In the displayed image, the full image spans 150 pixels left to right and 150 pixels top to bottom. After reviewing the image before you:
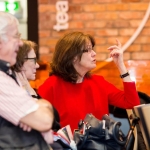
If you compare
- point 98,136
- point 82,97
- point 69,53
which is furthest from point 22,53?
point 98,136

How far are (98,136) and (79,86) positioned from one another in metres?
0.51

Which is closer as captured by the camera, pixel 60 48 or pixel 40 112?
pixel 40 112

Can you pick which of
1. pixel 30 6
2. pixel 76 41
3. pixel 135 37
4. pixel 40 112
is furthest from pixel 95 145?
pixel 30 6

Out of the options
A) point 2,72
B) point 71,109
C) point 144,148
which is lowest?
point 144,148

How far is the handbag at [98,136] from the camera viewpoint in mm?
2111

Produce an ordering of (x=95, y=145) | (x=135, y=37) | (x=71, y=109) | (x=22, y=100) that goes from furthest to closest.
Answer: (x=135, y=37), (x=71, y=109), (x=95, y=145), (x=22, y=100)

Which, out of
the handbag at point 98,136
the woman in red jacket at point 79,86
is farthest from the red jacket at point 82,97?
the handbag at point 98,136

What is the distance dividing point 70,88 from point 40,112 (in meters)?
0.92

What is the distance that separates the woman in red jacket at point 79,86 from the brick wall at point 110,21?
1312mm

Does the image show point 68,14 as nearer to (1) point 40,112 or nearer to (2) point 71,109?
(2) point 71,109

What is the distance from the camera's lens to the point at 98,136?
84.0 inches

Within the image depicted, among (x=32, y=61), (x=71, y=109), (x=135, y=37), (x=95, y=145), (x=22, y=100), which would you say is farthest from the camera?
(x=135, y=37)

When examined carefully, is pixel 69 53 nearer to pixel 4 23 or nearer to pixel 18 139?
pixel 4 23

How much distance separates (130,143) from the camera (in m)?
2.45
